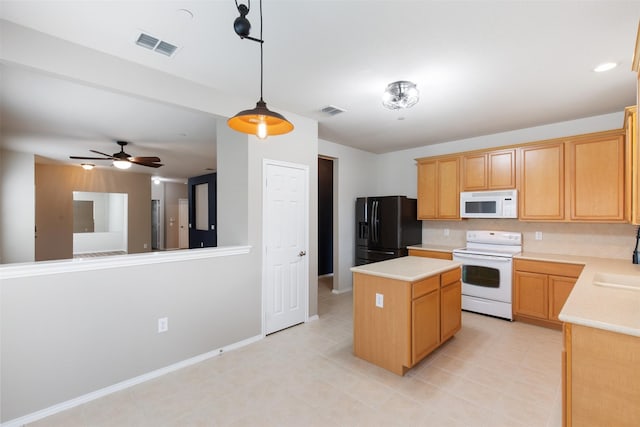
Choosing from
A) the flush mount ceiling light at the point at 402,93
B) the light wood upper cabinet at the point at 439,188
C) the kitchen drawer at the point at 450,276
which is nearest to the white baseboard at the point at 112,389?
the kitchen drawer at the point at 450,276

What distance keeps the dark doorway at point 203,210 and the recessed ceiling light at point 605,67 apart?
7.37 metres

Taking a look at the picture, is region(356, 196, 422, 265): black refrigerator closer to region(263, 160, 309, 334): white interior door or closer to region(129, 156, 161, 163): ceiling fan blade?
region(263, 160, 309, 334): white interior door

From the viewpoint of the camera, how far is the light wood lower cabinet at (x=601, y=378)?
1261mm

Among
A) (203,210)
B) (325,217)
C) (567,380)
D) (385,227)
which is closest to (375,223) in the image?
(385,227)

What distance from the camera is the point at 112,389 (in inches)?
90.2

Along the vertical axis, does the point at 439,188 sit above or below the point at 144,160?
below

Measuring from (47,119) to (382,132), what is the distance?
15.0 feet

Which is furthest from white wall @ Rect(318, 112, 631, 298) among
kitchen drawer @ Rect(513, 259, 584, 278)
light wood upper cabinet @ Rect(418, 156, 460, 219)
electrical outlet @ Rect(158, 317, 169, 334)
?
electrical outlet @ Rect(158, 317, 169, 334)

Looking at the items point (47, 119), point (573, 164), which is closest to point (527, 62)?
point (573, 164)

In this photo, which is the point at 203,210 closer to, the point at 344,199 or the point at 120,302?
the point at 344,199

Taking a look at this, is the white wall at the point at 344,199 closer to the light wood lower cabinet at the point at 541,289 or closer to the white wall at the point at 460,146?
the white wall at the point at 460,146

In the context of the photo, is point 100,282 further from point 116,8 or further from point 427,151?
point 427,151

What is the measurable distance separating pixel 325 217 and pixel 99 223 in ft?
22.1

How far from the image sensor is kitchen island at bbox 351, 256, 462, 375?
2479mm
